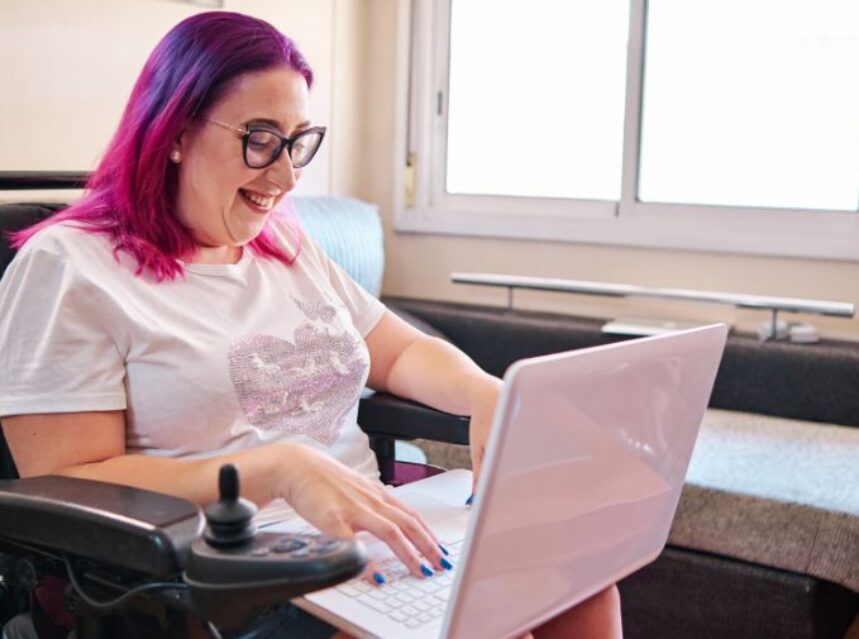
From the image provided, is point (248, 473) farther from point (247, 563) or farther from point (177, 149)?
point (177, 149)

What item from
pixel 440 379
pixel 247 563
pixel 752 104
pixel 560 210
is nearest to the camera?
pixel 247 563

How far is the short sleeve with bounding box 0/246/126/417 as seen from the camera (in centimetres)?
112

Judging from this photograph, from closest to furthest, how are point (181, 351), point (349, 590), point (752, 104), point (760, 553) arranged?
point (349, 590) → point (181, 351) → point (760, 553) → point (752, 104)

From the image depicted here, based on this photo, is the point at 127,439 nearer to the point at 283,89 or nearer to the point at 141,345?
the point at 141,345

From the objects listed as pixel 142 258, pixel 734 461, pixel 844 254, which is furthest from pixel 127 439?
pixel 844 254

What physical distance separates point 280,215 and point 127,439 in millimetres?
453

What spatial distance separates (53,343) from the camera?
3.71ft

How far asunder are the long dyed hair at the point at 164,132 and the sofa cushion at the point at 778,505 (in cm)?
100

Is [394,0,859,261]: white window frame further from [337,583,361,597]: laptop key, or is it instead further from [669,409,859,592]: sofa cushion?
[337,583,361,597]: laptop key

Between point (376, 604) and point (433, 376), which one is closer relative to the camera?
point (376, 604)

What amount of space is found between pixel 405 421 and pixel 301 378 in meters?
0.21

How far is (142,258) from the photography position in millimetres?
1250

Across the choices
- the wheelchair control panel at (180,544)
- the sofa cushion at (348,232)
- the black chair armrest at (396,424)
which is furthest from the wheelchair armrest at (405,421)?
the sofa cushion at (348,232)

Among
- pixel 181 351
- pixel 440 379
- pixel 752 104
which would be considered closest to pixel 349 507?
pixel 181 351
